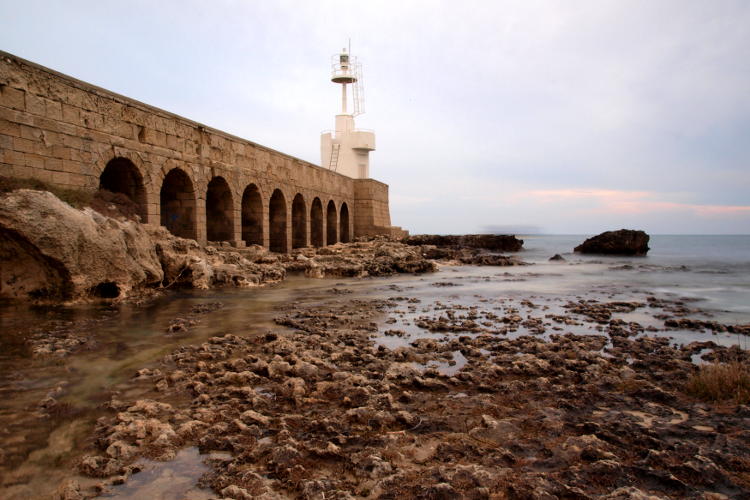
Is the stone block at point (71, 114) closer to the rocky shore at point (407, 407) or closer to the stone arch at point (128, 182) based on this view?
the stone arch at point (128, 182)

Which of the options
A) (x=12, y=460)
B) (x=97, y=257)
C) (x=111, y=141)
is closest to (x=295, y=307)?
(x=97, y=257)

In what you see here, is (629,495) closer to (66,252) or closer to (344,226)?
(66,252)

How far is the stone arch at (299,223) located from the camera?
24547 millimetres

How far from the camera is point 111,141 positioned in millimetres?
11898

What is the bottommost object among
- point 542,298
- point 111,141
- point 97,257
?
point 542,298

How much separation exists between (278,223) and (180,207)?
7003 mm

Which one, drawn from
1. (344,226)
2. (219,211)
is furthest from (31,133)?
(344,226)

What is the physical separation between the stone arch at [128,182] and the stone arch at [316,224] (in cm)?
1354

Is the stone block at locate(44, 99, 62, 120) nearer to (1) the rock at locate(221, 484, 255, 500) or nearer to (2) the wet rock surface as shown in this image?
(2) the wet rock surface

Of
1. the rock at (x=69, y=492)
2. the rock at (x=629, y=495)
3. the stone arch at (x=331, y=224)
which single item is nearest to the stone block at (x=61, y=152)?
the rock at (x=69, y=492)

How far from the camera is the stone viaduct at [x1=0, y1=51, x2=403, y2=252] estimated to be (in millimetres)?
9867

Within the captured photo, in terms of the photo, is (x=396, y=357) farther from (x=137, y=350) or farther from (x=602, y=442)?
(x=137, y=350)

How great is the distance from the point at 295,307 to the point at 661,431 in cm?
665

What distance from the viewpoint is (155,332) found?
6.54m
